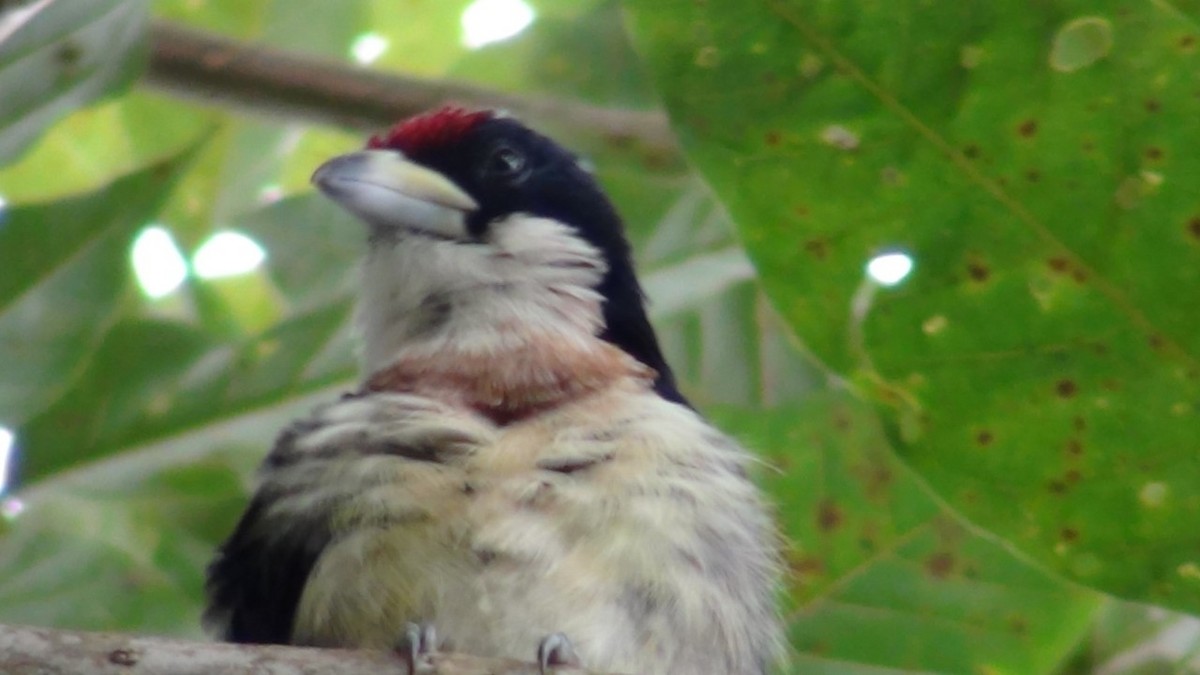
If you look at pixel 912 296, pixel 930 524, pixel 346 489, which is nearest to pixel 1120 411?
pixel 912 296

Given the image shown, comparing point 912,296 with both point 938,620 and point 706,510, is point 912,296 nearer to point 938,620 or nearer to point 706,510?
point 706,510

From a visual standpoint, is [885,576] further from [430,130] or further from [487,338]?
[430,130]

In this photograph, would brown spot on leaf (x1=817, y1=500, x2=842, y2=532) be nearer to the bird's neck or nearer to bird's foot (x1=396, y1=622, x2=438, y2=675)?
the bird's neck

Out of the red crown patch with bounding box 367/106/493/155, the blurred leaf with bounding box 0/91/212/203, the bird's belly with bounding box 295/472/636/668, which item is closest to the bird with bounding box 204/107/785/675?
the bird's belly with bounding box 295/472/636/668

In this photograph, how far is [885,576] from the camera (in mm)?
3295

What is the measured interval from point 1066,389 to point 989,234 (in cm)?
24

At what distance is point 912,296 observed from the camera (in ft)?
8.38

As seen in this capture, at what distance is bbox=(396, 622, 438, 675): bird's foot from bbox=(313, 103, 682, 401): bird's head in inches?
29.8

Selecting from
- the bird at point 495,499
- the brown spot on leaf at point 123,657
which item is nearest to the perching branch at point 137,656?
the brown spot on leaf at point 123,657

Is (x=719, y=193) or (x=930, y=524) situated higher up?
(x=719, y=193)

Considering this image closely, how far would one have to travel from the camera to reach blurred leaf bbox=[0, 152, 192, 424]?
3080 mm

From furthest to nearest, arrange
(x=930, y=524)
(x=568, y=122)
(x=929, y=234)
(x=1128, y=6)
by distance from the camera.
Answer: (x=568, y=122)
(x=930, y=524)
(x=929, y=234)
(x=1128, y=6)

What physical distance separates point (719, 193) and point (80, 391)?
1.32 metres

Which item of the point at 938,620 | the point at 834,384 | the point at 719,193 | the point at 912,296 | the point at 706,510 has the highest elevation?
the point at 719,193
